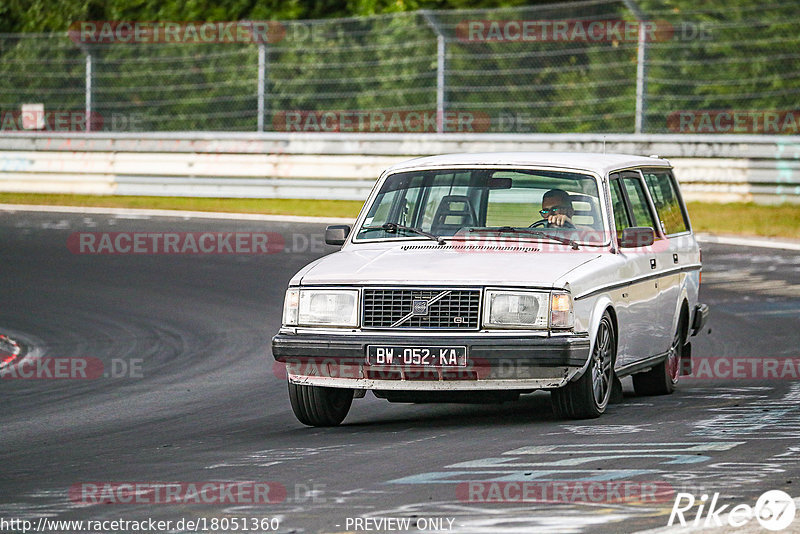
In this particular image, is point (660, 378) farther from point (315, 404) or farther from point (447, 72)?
point (447, 72)

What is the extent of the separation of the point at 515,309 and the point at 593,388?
748 millimetres

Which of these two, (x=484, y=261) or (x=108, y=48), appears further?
(x=108, y=48)

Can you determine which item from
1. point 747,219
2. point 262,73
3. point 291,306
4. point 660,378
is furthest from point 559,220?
point 262,73

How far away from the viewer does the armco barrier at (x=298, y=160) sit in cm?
2153

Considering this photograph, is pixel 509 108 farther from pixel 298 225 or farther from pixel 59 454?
pixel 59 454

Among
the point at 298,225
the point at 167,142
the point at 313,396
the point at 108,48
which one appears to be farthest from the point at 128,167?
the point at 313,396

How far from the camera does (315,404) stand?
28.9 feet

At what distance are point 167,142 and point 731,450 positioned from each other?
18883 millimetres

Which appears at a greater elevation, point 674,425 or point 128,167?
point 128,167

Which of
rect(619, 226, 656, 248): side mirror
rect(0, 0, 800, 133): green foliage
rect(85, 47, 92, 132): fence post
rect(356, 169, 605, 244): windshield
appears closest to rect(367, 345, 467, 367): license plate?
rect(356, 169, 605, 244): windshield

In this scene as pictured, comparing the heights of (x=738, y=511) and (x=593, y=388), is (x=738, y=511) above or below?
below

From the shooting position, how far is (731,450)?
24.5 ft

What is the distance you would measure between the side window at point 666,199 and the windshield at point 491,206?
121 centimetres

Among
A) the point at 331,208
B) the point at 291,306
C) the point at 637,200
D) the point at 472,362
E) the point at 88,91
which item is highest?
the point at 88,91
